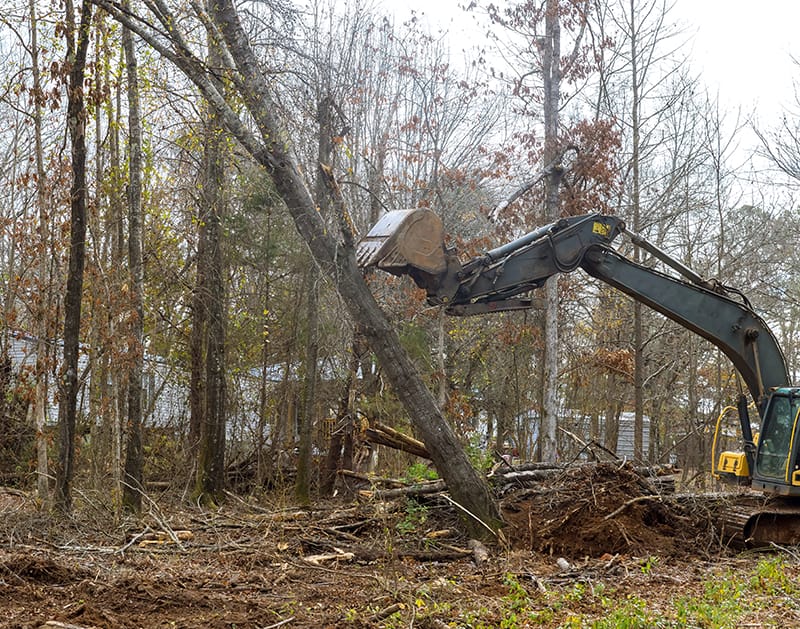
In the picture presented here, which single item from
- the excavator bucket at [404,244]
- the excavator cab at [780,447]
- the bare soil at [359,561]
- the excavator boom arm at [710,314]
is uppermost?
the excavator bucket at [404,244]

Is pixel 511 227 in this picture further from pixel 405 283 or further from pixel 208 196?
pixel 208 196

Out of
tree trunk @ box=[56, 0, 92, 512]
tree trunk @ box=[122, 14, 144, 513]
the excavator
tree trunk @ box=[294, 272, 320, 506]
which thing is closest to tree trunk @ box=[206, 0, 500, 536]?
the excavator

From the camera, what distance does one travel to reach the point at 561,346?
907 inches

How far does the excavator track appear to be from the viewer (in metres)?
9.95

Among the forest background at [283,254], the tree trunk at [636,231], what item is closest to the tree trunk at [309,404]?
the forest background at [283,254]

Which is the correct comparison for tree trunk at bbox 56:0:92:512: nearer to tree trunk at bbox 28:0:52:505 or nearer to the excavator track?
tree trunk at bbox 28:0:52:505

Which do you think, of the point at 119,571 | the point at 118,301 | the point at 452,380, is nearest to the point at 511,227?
the point at 452,380

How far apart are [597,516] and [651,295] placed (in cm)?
279

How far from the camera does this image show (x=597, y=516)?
388 inches

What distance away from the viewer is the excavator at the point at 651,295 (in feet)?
28.3

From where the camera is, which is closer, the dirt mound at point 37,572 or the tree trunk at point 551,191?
the dirt mound at point 37,572

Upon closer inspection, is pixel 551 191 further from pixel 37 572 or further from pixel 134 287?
pixel 37 572

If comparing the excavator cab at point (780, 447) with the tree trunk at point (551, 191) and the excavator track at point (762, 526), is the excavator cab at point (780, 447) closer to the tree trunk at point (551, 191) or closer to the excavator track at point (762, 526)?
the excavator track at point (762, 526)

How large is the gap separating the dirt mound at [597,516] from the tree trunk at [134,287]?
5429 mm
